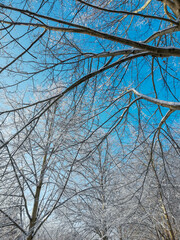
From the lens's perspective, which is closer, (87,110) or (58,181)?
(87,110)

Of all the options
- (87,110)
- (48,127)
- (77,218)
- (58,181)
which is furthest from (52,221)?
(87,110)

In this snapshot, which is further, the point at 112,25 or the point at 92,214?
the point at 92,214

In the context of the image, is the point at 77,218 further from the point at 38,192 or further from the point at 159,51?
the point at 159,51

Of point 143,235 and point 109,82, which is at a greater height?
point 109,82

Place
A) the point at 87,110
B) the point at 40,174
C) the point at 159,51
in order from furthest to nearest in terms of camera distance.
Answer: the point at 40,174
the point at 87,110
the point at 159,51

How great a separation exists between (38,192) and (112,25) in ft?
11.9

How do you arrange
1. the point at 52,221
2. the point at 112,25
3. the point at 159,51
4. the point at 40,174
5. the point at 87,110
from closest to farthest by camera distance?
the point at 159,51 → the point at 112,25 → the point at 87,110 → the point at 40,174 → the point at 52,221

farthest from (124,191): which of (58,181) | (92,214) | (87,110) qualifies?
(87,110)

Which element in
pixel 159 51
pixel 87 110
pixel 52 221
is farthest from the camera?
pixel 52 221

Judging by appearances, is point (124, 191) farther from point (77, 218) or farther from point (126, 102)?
point (126, 102)

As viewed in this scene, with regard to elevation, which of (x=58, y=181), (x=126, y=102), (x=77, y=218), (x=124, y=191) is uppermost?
(x=126, y=102)

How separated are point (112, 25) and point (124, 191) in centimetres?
500

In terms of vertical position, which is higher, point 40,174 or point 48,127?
point 48,127

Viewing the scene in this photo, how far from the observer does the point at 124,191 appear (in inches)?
225
